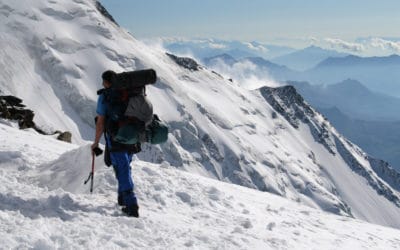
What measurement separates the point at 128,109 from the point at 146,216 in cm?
241

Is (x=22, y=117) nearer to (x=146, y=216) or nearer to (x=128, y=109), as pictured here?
(x=146, y=216)

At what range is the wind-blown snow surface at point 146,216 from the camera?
29.2ft

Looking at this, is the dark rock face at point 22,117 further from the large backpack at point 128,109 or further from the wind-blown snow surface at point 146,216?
the large backpack at point 128,109

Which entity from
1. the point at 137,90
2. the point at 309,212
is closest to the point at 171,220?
the point at 137,90

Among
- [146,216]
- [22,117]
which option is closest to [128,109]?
[146,216]

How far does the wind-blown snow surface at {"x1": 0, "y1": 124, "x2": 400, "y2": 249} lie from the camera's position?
890 cm

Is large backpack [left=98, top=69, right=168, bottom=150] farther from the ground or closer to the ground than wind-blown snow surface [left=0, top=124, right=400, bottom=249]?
farther from the ground

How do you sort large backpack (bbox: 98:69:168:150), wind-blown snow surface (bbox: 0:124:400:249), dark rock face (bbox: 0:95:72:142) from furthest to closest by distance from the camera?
1. dark rock face (bbox: 0:95:72:142)
2. large backpack (bbox: 98:69:168:150)
3. wind-blown snow surface (bbox: 0:124:400:249)

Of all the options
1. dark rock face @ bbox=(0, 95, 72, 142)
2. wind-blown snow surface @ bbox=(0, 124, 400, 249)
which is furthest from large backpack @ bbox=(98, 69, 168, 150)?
dark rock face @ bbox=(0, 95, 72, 142)

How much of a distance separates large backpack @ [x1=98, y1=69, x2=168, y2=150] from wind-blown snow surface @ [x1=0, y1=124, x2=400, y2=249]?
163 centimetres

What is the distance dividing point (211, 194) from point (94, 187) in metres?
3.32

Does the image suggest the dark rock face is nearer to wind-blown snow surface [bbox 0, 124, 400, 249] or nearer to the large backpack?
wind-blown snow surface [bbox 0, 124, 400, 249]

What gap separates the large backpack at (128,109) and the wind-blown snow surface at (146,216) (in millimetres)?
1632

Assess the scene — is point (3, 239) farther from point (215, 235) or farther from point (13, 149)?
point (13, 149)
